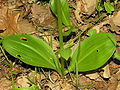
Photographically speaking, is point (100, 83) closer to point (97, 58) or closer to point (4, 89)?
point (97, 58)

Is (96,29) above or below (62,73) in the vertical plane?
above

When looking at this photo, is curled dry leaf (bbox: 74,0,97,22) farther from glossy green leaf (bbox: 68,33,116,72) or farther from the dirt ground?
glossy green leaf (bbox: 68,33,116,72)

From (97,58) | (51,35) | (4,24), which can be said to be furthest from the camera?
(4,24)

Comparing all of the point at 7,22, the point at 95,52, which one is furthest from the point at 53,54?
the point at 7,22

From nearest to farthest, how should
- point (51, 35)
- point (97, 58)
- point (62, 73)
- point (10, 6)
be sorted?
point (97, 58) → point (62, 73) → point (51, 35) → point (10, 6)

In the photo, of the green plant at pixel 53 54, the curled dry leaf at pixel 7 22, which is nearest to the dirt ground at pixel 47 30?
the curled dry leaf at pixel 7 22

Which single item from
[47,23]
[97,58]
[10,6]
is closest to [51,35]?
[47,23]

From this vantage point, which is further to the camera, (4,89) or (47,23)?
(47,23)
